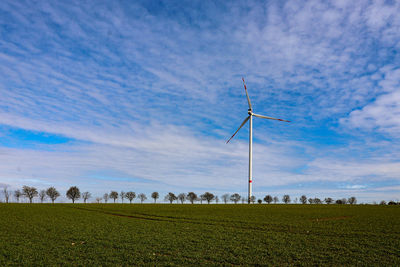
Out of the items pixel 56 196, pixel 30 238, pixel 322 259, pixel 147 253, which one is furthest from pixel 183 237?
pixel 56 196

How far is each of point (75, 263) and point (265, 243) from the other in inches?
573

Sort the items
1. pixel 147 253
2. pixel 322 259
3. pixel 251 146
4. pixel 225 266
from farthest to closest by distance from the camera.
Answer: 1. pixel 251 146
2. pixel 147 253
3. pixel 322 259
4. pixel 225 266

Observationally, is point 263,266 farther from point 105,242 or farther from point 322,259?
point 105,242

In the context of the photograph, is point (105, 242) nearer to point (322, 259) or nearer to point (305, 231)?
point (322, 259)

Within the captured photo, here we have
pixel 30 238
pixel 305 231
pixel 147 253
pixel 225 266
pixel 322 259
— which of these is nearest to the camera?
pixel 225 266

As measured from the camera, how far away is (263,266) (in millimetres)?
15742

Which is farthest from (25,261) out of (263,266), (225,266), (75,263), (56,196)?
(56,196)

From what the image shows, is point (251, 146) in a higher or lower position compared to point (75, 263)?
higher

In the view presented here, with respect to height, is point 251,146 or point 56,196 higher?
point 251,146

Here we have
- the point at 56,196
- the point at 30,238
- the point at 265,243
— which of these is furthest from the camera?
the point at 56,196

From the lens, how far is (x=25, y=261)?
647 inches

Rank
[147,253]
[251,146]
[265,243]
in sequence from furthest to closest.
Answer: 1. [251,146]
2. [265,243]
3. [147,253]

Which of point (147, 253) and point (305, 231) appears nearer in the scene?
point (147, 253)

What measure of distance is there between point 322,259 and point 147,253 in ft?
39.0
